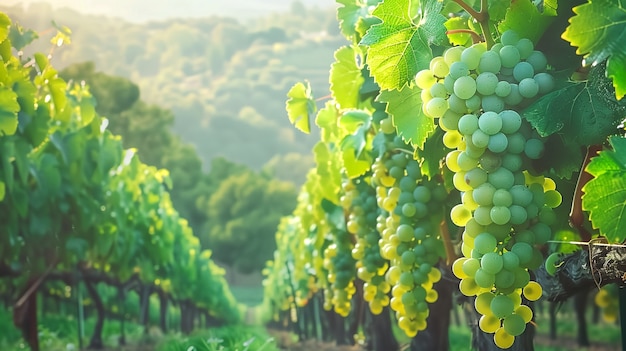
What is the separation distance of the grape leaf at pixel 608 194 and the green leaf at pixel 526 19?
0.83 feet

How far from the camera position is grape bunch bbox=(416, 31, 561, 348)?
0.95 meters

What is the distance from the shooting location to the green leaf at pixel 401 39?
1.07 metres

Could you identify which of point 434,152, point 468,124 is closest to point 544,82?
point 468,124

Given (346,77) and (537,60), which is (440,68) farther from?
(346,77)

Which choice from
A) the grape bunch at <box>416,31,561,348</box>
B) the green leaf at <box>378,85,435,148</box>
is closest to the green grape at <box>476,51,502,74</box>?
the grape bunch at <box>416,31,561,348</box>

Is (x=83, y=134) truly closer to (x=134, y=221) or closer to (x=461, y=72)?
(x=134, y=221)

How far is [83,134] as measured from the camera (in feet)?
12.3

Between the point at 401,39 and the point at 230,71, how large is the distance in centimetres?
2764

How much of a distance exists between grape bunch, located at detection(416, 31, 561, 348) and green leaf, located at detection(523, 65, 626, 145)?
3 centimetres

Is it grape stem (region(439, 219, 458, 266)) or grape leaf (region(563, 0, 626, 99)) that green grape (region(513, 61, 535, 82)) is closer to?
grape leaf (region(563, 0, 626, 99))

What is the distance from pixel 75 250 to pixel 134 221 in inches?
40.4

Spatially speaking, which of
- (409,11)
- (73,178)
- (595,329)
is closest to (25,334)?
(73,178)

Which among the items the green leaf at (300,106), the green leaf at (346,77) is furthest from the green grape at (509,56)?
the green leaf at (300,106)

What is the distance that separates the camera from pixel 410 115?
122cm
